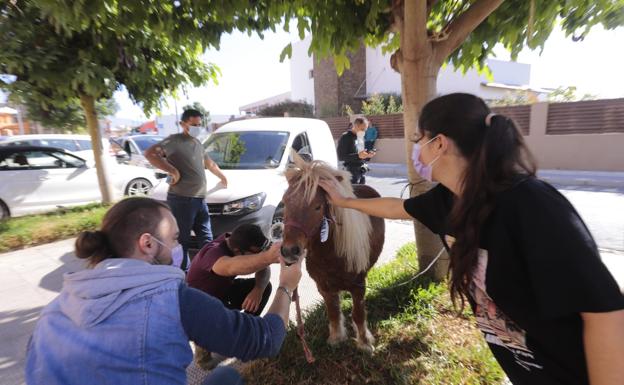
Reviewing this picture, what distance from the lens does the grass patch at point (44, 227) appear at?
5.85 m

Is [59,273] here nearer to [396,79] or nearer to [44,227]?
[44,227]

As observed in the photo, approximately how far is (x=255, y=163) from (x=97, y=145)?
4.09m

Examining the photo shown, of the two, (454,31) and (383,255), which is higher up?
(454,31)

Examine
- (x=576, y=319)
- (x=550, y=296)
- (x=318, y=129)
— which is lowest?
(x=576, y=319)

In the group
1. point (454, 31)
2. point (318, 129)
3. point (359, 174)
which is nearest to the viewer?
point (454, 31)

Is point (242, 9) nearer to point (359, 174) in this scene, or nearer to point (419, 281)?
point (419, 281)

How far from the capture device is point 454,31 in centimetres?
308

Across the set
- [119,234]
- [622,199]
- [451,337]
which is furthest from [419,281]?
[622,199]

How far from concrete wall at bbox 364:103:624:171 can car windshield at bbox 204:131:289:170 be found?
9145 millimetres

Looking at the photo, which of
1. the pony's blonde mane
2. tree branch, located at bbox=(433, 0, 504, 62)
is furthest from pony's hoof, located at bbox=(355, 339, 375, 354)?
tree branch, located at bbox=(433, 0, 504, 62)

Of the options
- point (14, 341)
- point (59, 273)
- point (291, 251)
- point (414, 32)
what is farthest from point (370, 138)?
point (14, 341)

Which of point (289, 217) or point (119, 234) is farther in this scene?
point (289, 217)

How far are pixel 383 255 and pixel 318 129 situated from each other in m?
2.61

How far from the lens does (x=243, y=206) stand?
14.7 feet
